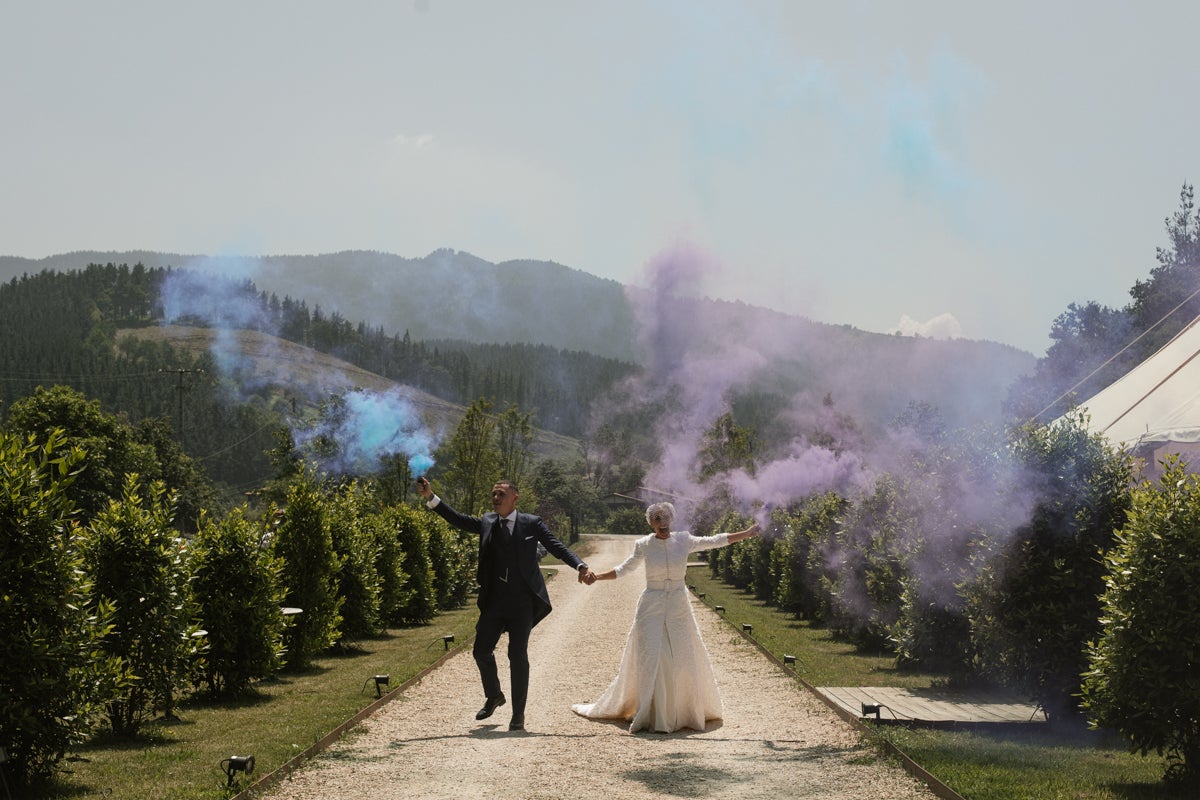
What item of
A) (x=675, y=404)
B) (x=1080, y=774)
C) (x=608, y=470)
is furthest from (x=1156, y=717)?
(x=608, y=470)

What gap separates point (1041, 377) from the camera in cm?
6356

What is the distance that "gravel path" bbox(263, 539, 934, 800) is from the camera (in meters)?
8.11

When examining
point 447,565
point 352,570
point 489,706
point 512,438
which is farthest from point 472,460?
point 489,706

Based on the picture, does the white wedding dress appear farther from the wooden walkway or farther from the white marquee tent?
the white marquee tent

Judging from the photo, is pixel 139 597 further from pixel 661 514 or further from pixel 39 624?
pixel 661 514

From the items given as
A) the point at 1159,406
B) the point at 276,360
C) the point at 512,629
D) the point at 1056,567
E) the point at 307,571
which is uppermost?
the point at 276,360

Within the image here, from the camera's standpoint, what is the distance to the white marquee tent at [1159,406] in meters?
18.7

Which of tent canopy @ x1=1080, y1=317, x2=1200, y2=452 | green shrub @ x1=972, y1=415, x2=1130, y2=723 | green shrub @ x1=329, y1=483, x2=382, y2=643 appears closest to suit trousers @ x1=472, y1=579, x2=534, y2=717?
green shrub @ x1=972, y1=415, x2=1130, y2=723

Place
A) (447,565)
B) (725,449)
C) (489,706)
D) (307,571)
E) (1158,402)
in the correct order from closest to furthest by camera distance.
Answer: (489,706)
(307,571)
(1158,402)
(447,565)
(725,449)

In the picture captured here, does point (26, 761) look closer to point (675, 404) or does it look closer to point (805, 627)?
point (805, 627)

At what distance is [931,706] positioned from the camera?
12133 mm

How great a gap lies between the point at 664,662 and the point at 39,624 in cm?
586

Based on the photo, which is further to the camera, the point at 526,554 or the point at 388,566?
the point at 388,566

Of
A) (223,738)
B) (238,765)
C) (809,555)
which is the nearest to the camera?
(238,765)
